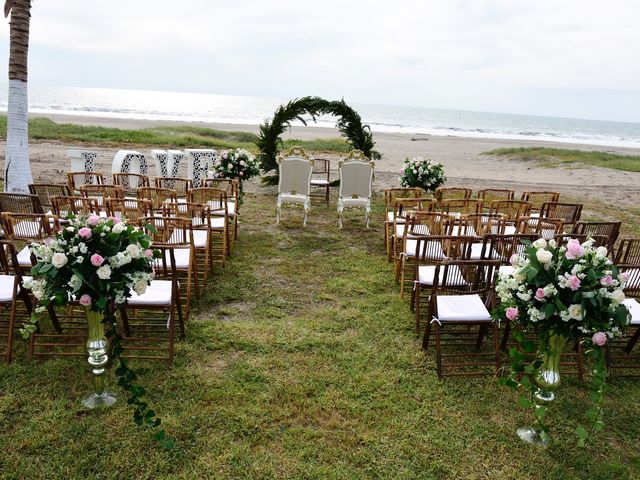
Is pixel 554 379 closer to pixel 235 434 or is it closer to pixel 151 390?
pixel 235 434

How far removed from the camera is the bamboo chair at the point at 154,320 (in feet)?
13.5

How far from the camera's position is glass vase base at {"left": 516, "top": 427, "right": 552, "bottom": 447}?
343cm

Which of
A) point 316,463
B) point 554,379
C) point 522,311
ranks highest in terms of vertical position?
point 522,311

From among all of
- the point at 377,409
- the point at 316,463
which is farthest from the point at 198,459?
the point at 377,409

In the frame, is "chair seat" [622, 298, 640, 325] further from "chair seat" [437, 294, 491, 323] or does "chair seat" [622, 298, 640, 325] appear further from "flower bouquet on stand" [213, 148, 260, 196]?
"flower bouquet on stand" [213, 148, 260, 196]

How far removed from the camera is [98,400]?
143 inches

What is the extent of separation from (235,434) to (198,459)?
0.33 metres

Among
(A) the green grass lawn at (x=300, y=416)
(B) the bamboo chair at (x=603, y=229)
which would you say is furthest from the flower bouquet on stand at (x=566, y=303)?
(B) the bamboo chair at (x=603, y=229)

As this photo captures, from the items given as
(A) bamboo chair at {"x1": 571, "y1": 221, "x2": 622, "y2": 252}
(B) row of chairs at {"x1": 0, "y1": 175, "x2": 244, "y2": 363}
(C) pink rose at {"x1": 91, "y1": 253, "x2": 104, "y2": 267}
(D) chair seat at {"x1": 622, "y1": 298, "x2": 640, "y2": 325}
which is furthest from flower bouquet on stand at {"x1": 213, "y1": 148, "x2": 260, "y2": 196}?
(D) chair seat at {"x1": 622, "y1": 298, "x2": 640, "y2": 325}

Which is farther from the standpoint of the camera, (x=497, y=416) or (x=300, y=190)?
(x=300, y=190)

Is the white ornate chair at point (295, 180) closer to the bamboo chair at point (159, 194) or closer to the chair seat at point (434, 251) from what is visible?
the bamboo chair at point (159, 194)

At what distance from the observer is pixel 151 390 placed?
3.80m

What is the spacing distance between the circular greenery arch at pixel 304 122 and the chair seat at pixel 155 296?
28.1 feet

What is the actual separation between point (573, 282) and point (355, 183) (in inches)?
260
